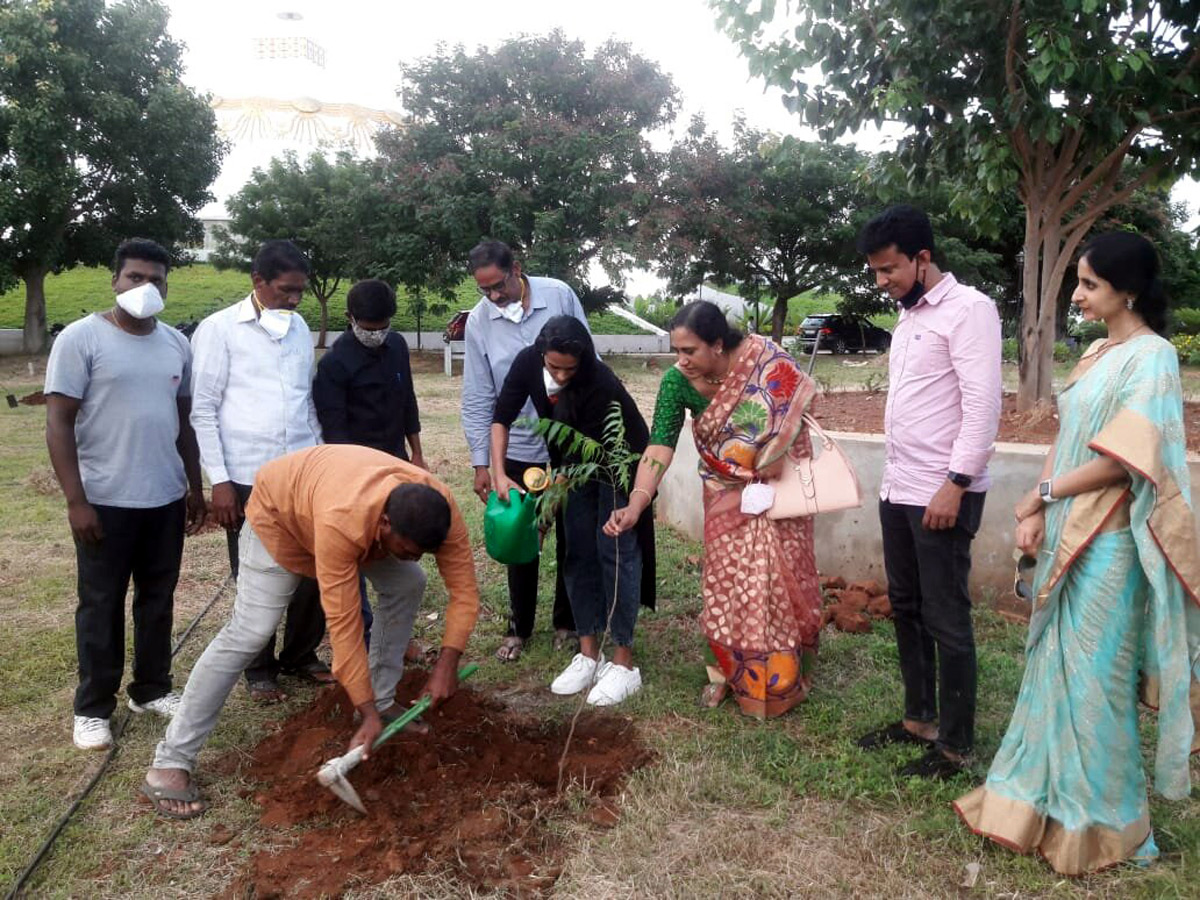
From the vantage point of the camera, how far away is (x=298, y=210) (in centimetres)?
2022

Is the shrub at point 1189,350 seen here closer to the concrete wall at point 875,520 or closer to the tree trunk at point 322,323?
the concrete wall at point 875,520

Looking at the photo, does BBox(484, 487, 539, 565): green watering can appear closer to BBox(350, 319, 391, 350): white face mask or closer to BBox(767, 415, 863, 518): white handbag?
BBox(350, 319, 391, 350): white face mask

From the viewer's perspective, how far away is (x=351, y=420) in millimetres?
3873

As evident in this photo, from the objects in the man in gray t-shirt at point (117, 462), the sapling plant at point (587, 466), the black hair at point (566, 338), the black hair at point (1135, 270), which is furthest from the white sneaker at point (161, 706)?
the black hair at point (1135, 270)

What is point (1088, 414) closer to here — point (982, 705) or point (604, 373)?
point (982, 705)

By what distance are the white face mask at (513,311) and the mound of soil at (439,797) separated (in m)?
1.60

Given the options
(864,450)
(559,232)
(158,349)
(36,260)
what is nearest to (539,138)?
(559,232)

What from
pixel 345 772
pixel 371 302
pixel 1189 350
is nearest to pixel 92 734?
pixel 345 772

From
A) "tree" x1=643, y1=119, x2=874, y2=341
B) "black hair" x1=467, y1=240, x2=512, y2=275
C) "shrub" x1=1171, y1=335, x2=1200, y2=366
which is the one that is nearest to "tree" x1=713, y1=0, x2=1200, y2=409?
"black hair" x1=467, y1=240, x2=512, y2=275

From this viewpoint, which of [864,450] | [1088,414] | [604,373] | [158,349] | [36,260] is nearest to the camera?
[1088,414]

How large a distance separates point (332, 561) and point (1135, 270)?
2.22 meters

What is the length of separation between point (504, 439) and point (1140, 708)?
2664 millimetres

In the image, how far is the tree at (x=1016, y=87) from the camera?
4.59 metres

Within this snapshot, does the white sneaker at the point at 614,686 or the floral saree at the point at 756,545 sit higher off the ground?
the floral saree at the point at 756,545
